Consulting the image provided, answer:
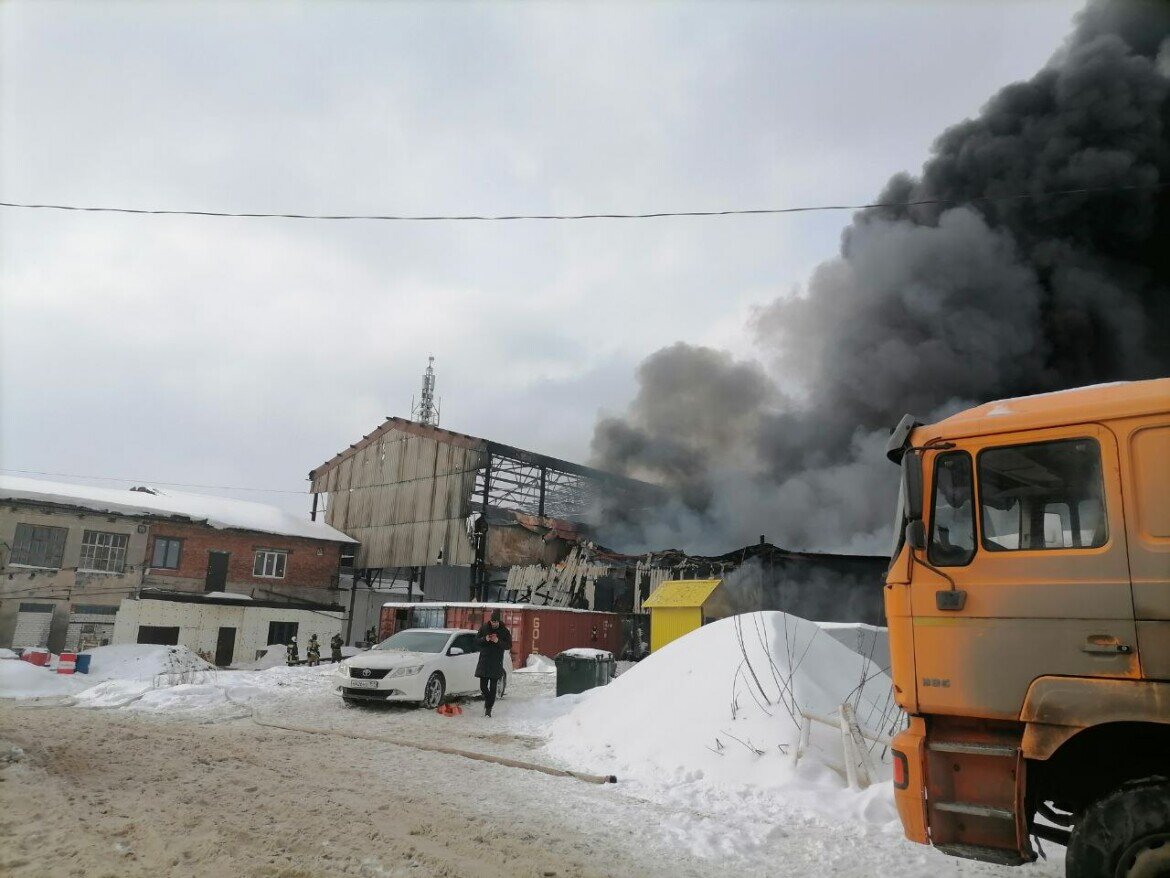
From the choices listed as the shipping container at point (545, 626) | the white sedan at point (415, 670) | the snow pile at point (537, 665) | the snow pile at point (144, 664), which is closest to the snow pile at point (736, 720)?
the white sedan at point (415, 670)

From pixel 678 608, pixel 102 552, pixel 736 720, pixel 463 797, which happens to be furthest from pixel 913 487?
pixel 102 552

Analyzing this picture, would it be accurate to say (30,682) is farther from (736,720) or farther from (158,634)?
(158,634)

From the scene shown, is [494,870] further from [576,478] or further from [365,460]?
[365,460]

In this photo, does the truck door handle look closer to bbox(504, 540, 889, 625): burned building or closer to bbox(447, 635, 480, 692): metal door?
bbox(447, 635, 480, 692): metal door

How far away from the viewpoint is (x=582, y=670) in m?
13.3

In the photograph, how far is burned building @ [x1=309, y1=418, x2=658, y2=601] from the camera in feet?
93.5

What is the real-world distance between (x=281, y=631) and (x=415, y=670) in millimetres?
19031

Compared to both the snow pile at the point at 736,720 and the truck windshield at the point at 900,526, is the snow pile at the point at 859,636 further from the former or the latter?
the truck windshield at the point at 900,526

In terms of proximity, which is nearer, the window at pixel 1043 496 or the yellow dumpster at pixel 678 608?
the window at pixel 1043 496

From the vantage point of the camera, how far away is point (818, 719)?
23.2 ft

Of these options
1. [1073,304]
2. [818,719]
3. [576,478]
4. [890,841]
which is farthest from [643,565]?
[890,841]

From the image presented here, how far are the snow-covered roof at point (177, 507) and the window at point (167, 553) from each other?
88 centimetres

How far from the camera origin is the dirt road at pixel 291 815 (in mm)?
4375

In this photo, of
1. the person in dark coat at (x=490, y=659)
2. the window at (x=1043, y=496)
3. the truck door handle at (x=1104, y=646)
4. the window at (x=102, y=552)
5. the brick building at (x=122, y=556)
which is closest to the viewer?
the truck door handle at (x=1104, y=646)
